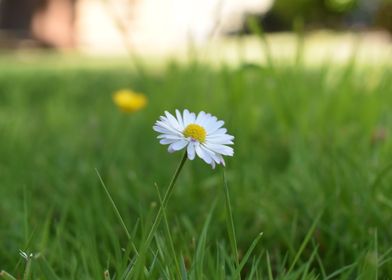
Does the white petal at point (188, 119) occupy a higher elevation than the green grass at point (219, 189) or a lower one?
higher

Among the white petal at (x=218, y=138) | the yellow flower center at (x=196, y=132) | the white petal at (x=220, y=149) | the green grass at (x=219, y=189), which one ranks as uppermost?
the yellow flower center at (x=196, y=132)

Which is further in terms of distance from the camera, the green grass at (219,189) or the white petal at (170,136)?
the green grass at (219,189)

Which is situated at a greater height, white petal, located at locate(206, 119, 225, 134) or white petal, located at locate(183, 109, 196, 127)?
white petal, located at locate(183, 109, 196, 127)

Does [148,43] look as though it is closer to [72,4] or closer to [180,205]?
[72,4]

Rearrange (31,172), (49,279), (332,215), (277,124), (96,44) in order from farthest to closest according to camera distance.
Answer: (96,44) → (277,124) → (31,172) → (332,215) → (49,279)

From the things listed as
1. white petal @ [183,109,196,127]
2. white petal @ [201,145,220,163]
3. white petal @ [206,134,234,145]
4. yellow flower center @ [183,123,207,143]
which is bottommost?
white petal @ [201,145,220,163]

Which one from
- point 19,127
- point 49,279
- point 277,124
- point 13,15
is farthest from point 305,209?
point 13,15

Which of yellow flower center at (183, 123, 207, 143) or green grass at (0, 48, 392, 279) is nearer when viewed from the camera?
yellow flower center at (183, 123, 207, 143)
